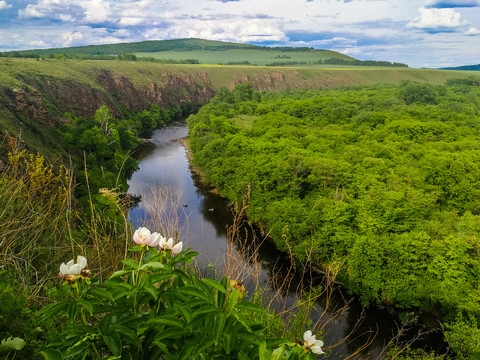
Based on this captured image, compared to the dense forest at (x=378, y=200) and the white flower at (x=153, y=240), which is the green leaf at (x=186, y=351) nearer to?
the white flower at (x=153, y=240)

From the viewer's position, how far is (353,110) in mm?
60625

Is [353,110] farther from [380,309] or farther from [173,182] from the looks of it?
[380,309]

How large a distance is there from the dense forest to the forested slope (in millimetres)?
84

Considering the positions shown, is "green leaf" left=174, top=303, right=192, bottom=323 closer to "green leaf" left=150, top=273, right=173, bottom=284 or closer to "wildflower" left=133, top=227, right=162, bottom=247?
"green leaf" left=150, top=273, right=173, bottom=284

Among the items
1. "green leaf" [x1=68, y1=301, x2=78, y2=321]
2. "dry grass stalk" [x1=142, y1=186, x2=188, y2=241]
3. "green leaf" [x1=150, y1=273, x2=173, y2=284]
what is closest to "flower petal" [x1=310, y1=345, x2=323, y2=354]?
"green leaf" [x1=150, y1=273, x2=173, y2=284]

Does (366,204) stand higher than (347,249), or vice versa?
(366,204)

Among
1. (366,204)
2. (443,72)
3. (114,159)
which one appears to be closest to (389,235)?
(366,204)

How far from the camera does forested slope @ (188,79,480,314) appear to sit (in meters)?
19.6

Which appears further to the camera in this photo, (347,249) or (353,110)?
(353,110)

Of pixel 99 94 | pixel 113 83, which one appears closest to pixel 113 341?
pixel 99 94

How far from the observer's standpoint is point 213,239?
1135 inches

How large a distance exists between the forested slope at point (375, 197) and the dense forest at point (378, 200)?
0.08 m

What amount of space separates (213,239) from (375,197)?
550 inches

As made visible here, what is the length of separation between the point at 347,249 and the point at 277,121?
32.9m
